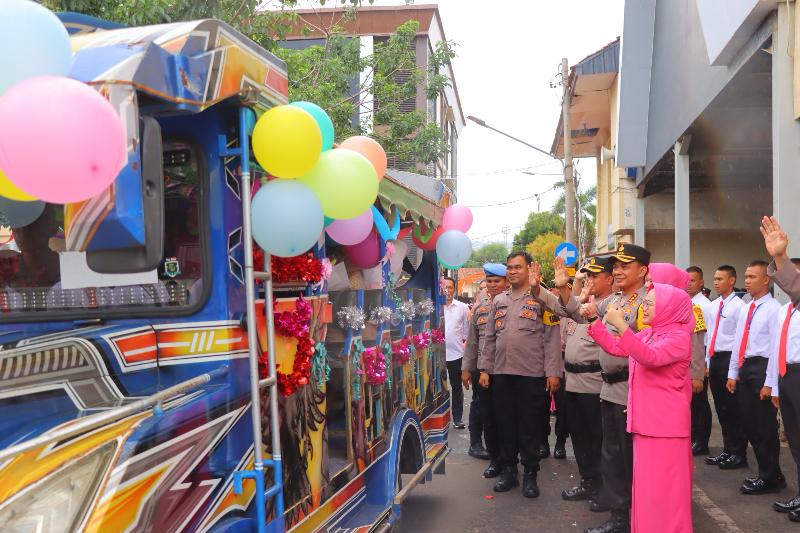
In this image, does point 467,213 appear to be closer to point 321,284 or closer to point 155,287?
point 321,284

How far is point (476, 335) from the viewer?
281 inches

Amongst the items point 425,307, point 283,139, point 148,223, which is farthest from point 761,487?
point 148,223

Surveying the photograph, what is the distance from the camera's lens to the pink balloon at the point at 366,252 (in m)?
4.45

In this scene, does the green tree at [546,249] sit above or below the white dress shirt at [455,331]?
above

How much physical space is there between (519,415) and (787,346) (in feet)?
7.45

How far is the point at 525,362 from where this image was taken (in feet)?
20.9

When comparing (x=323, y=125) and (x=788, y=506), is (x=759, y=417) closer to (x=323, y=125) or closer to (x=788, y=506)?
(x=788, y=506)

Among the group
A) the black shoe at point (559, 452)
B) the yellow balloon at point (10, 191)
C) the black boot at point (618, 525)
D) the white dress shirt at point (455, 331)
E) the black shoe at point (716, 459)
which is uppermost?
the yellow balloon at point (10, 191)

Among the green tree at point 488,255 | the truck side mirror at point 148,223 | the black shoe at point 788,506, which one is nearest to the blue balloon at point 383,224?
the truck side mirror at point 148,223

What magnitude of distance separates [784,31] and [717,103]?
3.12 m

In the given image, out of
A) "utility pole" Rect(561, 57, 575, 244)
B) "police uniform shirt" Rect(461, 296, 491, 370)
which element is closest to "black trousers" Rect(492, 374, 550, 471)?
"police uniform shirt" Rect(461, 296, 491, 370)

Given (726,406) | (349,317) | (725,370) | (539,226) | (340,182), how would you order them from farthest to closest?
(539,226), (725,370), (726,406), (349,317), (340,182)

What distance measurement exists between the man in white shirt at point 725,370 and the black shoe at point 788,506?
1391 millimetres

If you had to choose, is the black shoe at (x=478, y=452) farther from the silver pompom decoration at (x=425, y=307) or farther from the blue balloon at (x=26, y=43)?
the blue balloon at (x=26, y=43)
